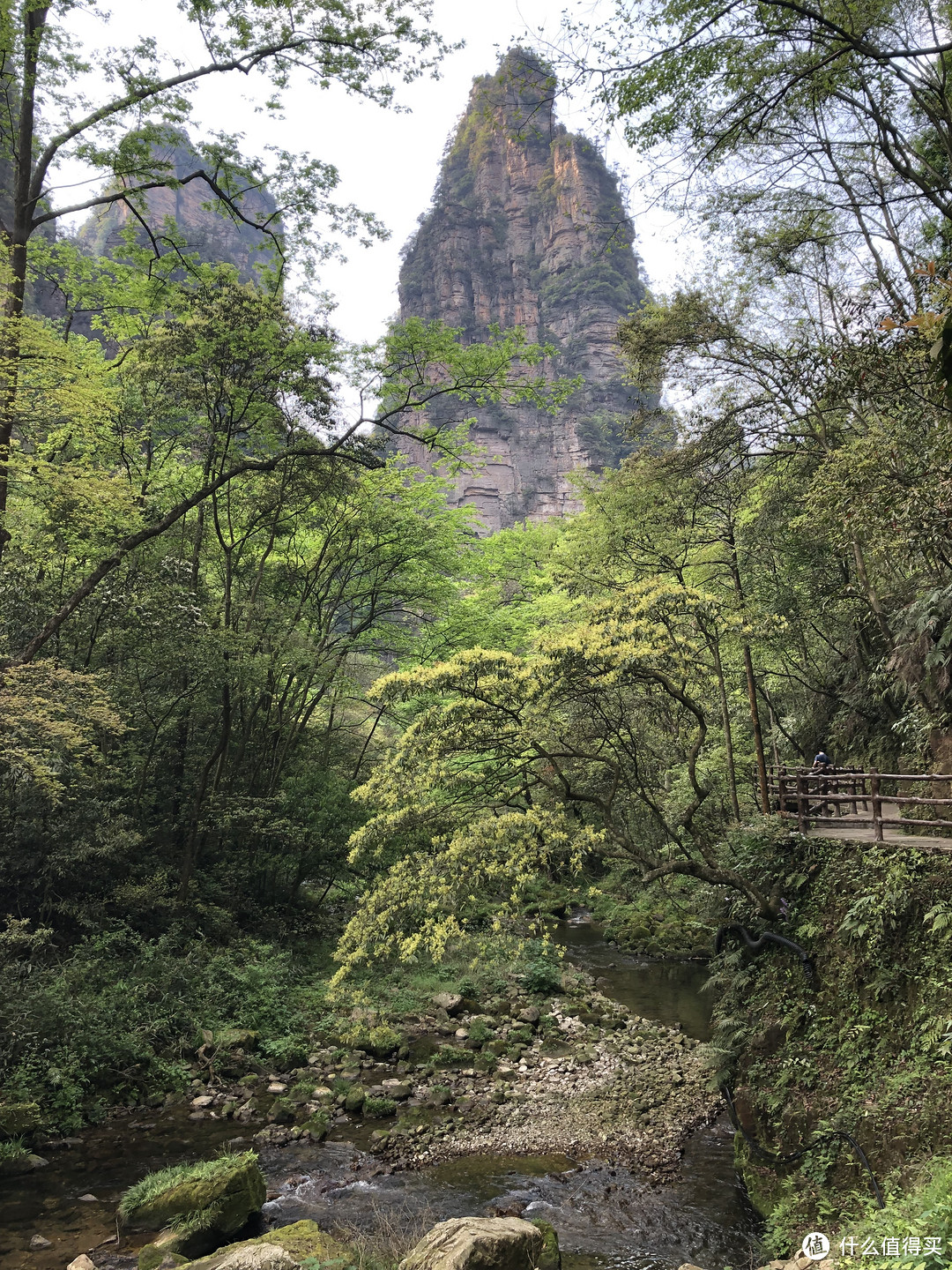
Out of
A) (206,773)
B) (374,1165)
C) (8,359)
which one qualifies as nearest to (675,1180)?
(374,1165)

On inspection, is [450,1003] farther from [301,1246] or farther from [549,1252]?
[301,1246]

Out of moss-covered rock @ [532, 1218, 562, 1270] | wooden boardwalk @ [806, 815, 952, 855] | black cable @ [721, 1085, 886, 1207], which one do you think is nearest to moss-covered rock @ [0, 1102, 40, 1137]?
moss-covered rock @ [532, 1218, 562, 1270]

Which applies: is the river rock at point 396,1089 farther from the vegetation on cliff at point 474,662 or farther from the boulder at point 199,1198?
the boulder at point 199,1198

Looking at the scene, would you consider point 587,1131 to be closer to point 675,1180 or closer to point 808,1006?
point 675,1180

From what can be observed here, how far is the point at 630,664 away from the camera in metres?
7.90

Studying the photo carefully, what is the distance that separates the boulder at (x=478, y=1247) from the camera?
185 inches

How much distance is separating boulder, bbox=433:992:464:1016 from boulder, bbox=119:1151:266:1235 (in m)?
5.80

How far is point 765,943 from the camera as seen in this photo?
8.39 metres

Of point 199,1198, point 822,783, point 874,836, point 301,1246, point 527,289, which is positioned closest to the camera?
point 301,1246

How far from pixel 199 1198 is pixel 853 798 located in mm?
7955

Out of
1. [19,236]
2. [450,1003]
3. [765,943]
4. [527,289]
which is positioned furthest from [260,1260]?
[527,289]

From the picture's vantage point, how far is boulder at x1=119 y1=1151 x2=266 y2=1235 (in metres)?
6.18

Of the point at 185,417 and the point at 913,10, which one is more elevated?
the point at 913,10

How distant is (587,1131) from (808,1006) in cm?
320
